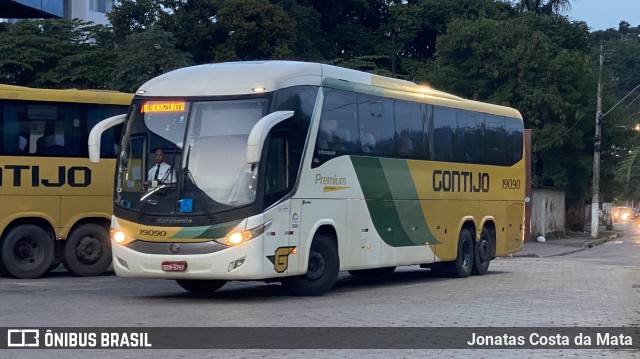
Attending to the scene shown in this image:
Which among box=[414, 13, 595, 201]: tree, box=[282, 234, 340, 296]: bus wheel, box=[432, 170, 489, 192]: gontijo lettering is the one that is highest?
box=[414, 13, 595, 201]: tree

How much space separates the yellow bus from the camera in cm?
1964

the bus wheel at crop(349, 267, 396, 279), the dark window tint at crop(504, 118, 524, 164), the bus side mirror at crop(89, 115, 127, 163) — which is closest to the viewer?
the bus side mirror at crop(89, 115, 127, 163)

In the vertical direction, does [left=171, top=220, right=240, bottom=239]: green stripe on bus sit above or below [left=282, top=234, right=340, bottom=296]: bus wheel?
above

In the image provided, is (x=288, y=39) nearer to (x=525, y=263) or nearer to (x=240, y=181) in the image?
(x=525, y=263)

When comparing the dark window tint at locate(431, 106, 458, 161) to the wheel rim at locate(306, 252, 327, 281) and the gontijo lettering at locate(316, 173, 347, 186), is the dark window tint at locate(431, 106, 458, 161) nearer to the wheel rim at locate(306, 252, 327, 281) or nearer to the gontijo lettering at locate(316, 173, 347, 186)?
the gontijo lettering at locate(316, 173, 347, 186)

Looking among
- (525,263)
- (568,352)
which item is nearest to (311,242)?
(568,352)

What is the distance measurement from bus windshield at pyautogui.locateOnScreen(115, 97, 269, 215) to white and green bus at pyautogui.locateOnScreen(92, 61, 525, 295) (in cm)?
2

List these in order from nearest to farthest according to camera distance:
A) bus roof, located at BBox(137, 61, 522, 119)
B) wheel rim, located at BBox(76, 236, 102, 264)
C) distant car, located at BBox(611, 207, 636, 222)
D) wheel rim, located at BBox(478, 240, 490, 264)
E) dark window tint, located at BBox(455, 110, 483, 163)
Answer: bus roof, located at BBox(137, 61, 522, 119)
wheel rim, located at BBox(76, 236, 102, 264)
dark window tint, located at BBox(455, 110, 483, 163)
wheel rim, located at BBox(478, 240, 490, 264)
distant car, located at BBox(611, 207, 636, 222)

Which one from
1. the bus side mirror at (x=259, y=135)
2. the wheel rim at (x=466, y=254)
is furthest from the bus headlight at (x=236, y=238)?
the wheel rim at (x=466, y=254)

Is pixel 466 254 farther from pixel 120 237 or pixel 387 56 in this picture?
pixel 387 56

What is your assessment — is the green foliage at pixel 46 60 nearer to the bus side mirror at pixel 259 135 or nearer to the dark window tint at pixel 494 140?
the dark window tint at pixel 494 140

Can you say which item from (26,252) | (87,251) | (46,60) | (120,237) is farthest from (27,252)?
(46,60)

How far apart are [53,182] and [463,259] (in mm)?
8982

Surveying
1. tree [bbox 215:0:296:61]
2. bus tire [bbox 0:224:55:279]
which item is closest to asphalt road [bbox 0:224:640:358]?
bus tire [bbox 0:224:55:279]
